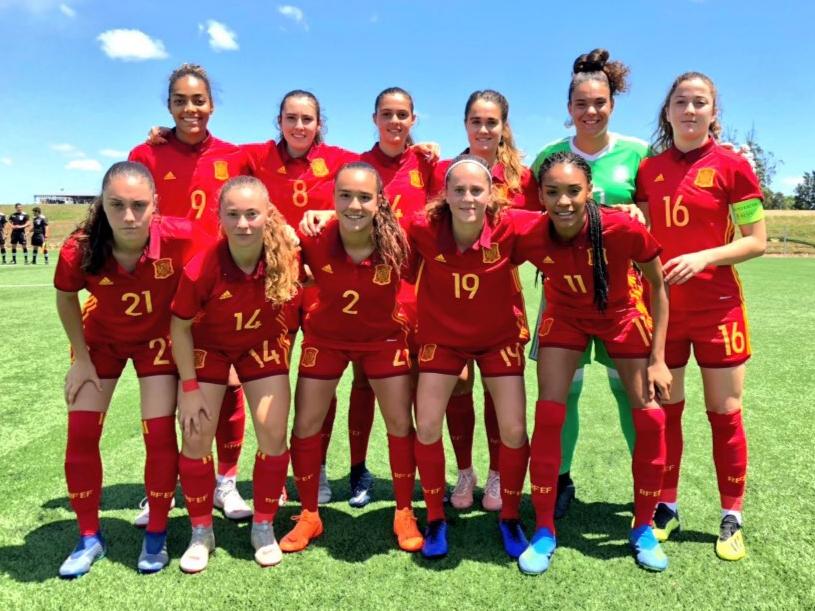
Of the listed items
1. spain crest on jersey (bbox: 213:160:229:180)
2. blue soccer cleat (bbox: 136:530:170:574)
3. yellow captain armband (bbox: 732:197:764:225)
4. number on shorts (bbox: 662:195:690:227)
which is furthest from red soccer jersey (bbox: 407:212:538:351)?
blue soccer cleat (bbox: 136:530:170:574)

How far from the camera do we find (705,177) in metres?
3.04

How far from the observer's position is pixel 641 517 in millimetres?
2975

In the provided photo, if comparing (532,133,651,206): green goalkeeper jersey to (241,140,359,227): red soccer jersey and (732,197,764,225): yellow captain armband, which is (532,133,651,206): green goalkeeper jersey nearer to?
(732,197,764,225): yellow captain armband

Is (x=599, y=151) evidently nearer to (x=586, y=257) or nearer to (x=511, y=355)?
(x=586, y=257)

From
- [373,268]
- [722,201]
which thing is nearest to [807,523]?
[722,201]

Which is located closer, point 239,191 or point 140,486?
point 239,191

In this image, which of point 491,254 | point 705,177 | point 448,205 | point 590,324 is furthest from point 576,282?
point 705,177

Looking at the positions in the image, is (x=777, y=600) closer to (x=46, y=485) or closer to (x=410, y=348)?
(x=410, y=348)

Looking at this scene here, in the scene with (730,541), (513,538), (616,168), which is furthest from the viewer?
(616,168)

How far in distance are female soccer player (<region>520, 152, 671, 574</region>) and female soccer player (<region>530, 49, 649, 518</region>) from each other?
0.75 feet

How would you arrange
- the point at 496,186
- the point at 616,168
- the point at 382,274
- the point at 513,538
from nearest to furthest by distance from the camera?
the point at 513,538 → the point at 382,274 → the point at 616,168 → the point at 496,186

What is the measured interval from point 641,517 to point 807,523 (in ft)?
3.31

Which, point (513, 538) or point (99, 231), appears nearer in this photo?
point (99, 231)

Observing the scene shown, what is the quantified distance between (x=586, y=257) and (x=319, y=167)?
→ 1812 mm
